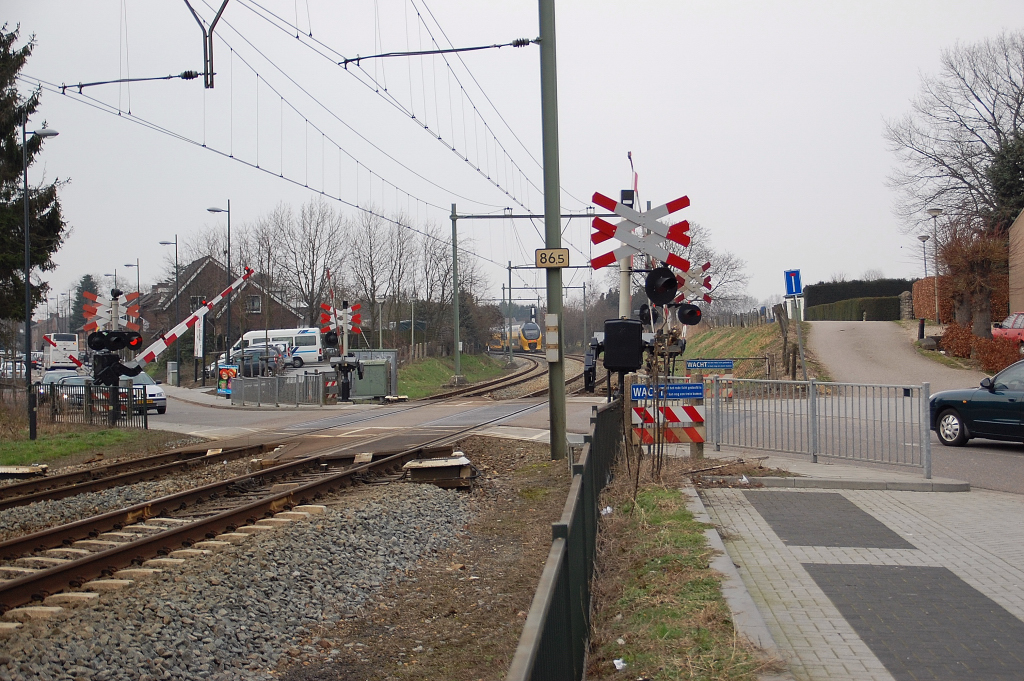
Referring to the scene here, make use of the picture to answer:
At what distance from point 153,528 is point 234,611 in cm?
401

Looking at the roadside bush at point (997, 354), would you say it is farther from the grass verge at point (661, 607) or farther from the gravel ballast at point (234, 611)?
the gravel ballast at point (234, 611)

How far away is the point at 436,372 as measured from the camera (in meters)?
53.9

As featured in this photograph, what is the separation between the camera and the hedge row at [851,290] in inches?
2199

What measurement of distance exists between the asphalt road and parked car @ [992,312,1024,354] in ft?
6.46

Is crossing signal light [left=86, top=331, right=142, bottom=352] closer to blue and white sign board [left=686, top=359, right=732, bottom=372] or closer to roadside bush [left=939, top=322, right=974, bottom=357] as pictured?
blue and white sign board [left=686, top=359, right=732, bottom=372]

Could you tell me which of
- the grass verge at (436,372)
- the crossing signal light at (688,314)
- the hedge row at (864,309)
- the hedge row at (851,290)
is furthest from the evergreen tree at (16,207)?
the hedge row at (851,290)

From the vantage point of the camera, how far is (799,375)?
101 ft

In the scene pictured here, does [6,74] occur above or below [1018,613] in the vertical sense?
above

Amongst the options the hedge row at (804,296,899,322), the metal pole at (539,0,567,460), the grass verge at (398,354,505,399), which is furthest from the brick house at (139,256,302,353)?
the metal pole at (539,0,567,460)

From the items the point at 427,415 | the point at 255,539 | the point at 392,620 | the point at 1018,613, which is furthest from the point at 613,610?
the point at 427,415

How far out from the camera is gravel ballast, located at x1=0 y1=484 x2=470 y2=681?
5461 mm

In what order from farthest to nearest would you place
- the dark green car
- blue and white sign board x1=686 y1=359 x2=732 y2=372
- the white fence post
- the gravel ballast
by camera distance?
blue and white sign board x1=686 y1=359 x2=732 y2=372 → the dark green car → the white fence post → the gravel ballast

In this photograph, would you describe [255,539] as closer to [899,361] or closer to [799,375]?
[799,375]

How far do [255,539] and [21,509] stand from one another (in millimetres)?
4970
